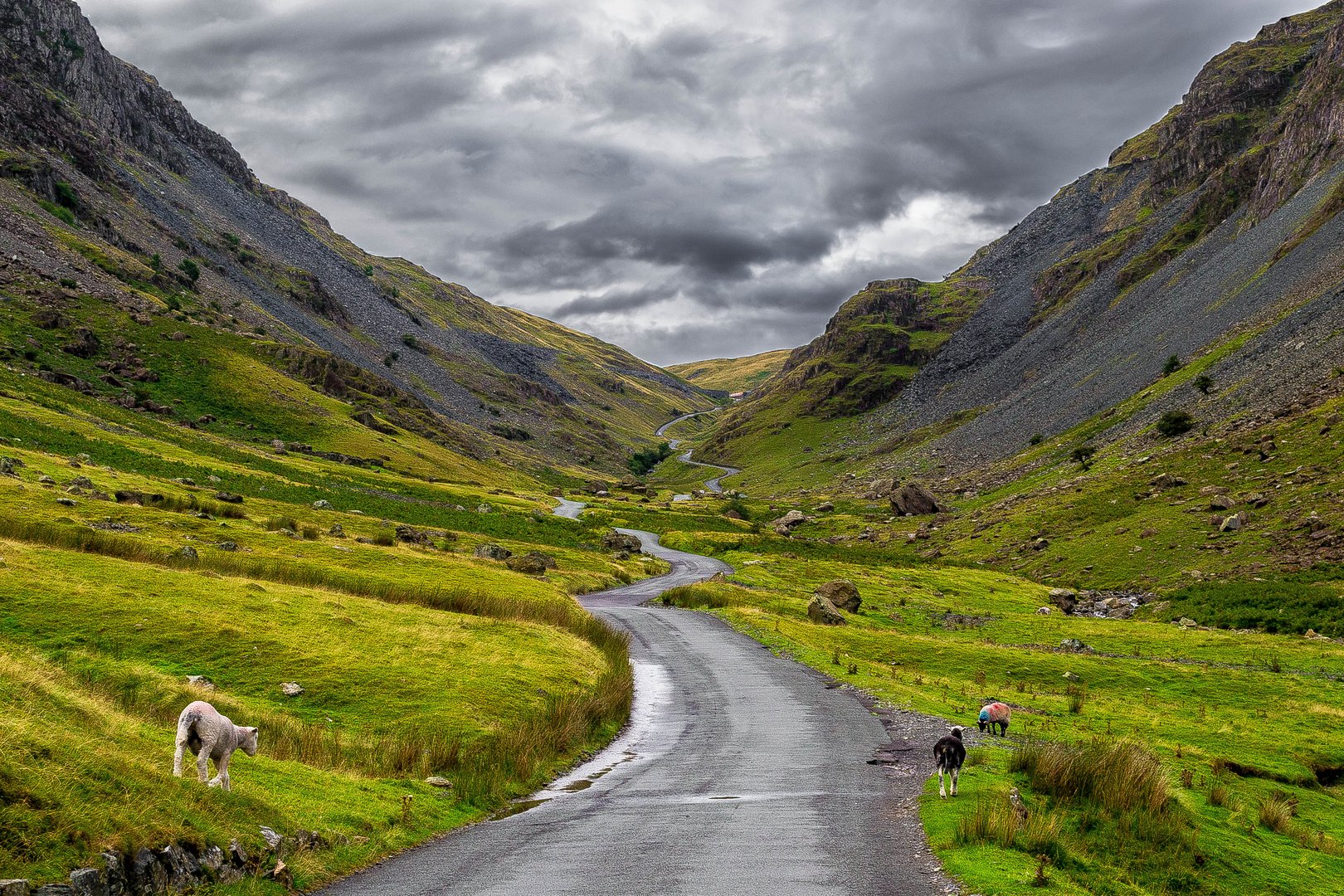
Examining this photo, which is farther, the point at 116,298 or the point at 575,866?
the point at 116,298

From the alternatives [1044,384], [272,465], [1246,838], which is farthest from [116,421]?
[1044,384]

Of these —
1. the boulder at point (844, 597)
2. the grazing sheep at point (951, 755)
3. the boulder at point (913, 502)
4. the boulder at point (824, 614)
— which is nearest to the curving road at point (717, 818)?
the grazing sheep at point (951, 755)

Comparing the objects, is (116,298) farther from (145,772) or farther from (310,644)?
(145,772)

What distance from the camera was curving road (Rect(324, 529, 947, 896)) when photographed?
13250 mm

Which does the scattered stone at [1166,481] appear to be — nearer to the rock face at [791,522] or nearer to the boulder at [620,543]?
the boulder at [620,543]

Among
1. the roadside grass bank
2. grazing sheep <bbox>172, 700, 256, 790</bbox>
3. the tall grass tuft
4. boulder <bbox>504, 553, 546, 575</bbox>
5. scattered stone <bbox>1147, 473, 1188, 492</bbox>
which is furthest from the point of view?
scattered stone <bbox>1147, 473, 1188, 492</bbox>

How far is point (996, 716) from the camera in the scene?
80.8ft

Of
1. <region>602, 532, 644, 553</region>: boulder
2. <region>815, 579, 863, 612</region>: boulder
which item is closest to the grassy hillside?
<region>815, 579, 863, 612</region>: boulder

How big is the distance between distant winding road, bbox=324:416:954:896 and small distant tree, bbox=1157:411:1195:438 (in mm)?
79638

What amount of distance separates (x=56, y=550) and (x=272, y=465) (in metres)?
71.8

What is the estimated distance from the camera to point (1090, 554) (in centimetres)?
7556

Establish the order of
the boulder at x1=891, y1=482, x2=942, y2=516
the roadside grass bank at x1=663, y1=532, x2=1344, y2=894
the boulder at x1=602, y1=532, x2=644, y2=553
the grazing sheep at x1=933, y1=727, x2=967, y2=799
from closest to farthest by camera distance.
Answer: the roadside grass bank at x1=663, y1=532, x2=1344, y2=894 → the grazing sheep at x1=933, y1=727, x2=967, y2=799 → the boulder at x1=602, y1=532, x2=644, y2=553 → the boulder at x1=891, y1=482, x2=942, y2=516

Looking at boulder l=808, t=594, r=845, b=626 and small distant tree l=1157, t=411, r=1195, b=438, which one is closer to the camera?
boulder l=808, t=594, r=845, b=626

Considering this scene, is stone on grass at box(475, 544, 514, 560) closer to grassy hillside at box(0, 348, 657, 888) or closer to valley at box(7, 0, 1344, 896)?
valley at box(7, 0, 1344, 896)
